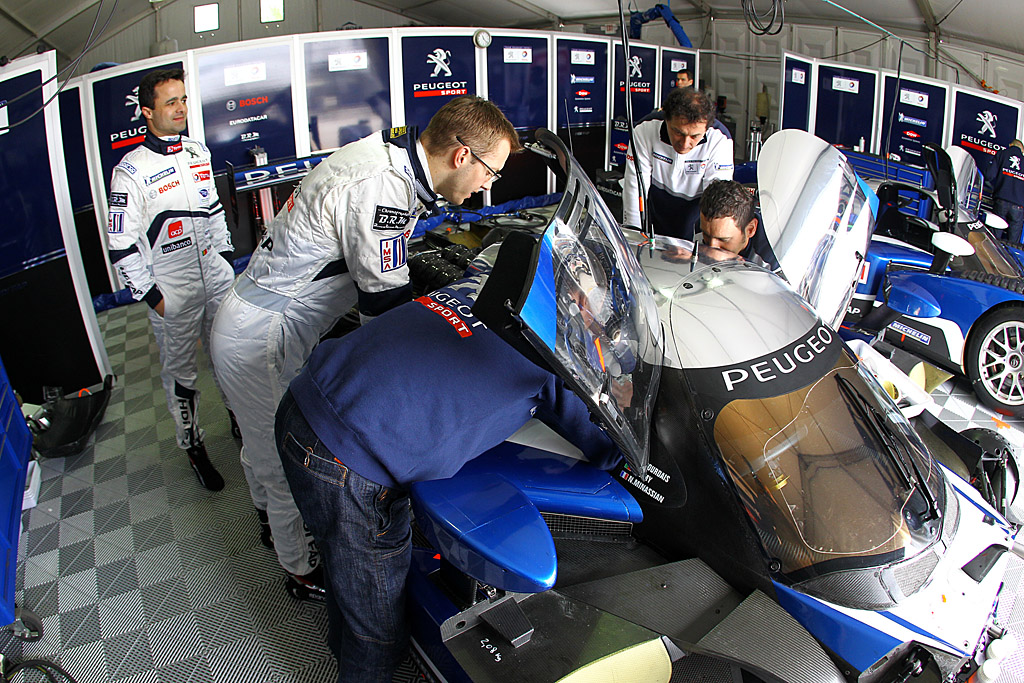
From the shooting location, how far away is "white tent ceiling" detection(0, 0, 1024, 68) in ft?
21.5

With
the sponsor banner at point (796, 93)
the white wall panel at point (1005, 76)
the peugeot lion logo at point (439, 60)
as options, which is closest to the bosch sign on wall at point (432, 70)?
the peugeot lion logo at point (439, 60)

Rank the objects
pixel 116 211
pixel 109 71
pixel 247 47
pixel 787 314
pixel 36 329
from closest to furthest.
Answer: pixel 787 314 < pixel 116 211 < pixel 36 329 < pixel 109 71 < pixel 247 47

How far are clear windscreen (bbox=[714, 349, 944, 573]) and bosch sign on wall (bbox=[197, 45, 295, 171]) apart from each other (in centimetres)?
584

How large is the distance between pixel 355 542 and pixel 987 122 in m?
7.97

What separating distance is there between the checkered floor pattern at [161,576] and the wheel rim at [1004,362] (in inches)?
5.8

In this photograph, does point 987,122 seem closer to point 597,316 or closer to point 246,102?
point 246,102

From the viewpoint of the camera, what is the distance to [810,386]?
178 cm

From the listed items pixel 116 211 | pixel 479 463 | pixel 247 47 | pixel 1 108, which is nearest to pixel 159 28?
pixel 247 47

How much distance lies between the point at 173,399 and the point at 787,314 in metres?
2.80

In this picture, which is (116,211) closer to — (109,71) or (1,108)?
(1,108)

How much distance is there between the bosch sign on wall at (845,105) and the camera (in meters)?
8.72

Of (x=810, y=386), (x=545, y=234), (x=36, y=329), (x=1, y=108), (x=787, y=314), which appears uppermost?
(x=1, y=108)

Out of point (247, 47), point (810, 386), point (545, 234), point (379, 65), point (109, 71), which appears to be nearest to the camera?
point (545, 234)

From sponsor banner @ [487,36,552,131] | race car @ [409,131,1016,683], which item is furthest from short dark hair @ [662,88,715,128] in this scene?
sponsor banner @ [487,36,552,131]
